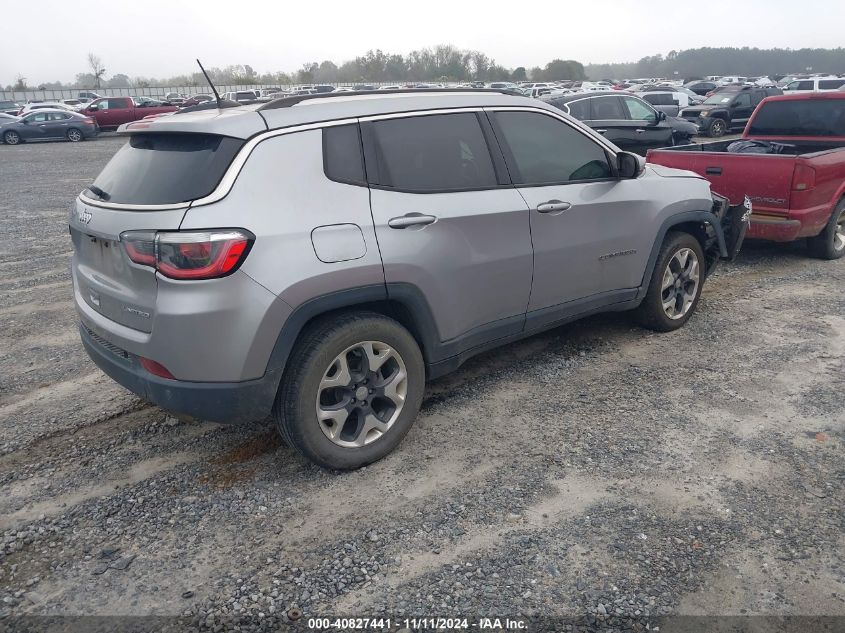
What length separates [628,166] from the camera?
4598 millimetres

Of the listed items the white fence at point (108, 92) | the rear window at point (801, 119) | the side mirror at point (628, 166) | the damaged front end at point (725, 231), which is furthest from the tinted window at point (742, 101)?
the white fence at point (108, 92)

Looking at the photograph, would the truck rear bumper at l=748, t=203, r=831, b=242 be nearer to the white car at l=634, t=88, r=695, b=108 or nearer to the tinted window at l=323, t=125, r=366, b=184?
the tinted window at l=323, t=125, r=366, b=184

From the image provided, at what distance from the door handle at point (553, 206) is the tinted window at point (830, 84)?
26.5 metres

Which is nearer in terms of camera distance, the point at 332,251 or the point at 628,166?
the point at 332,251

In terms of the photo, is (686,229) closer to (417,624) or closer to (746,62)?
(417,624)

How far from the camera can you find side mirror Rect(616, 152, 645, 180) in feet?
15.0

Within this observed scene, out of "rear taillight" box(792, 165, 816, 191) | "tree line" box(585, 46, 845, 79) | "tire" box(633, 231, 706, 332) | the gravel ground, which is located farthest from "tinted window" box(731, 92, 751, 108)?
Answer: "tree line" box(585, 46, 845, 79)

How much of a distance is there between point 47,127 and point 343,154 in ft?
91.1

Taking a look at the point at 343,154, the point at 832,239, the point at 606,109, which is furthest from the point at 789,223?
the point at 606,109

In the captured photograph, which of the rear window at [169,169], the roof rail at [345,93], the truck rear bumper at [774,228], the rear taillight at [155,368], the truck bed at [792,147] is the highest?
the roof rail at [345,93]

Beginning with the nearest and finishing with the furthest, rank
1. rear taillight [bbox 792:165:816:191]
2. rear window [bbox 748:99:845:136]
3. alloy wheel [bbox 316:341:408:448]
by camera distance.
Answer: alloy wheel [bbox 316:341:408:448] → rear taillight [bbox 792:165:816:191] → rear window [bbox 748:99:845:136]

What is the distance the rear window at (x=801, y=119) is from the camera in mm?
8164

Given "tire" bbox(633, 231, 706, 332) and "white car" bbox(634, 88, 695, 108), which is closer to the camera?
"tire" bbox(633, 231, 706, 332)

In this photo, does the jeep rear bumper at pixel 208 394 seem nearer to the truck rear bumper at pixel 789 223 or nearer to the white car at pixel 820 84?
the truck rear bumper at pixel 789 223
